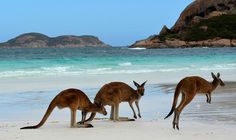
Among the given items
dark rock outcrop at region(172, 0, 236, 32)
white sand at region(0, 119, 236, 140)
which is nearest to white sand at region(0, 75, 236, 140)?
white sand at region(0, 119, 236, 140)

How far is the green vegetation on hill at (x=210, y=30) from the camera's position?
110188 millimetres

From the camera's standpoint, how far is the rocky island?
106688mm

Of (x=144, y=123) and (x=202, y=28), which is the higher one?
(x=202, y=28)

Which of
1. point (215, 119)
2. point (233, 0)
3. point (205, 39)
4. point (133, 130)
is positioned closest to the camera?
point (133, 130)

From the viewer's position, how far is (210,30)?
372 feet

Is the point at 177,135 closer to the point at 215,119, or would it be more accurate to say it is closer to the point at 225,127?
the point at 225,127

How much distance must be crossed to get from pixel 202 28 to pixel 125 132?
110797 mm

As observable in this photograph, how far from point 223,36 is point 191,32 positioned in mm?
7515

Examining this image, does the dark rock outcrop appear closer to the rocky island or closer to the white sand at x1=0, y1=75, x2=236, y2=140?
the rocky island

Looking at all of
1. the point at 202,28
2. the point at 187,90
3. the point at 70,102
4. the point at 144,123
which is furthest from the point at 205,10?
the point at 70,102

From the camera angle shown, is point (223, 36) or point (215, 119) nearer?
point (215, 119)

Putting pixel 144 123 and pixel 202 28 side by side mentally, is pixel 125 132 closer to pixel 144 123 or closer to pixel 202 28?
pixel 144 123

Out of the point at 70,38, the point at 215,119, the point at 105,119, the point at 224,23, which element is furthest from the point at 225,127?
the point at 70,38

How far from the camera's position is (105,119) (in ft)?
28.5
